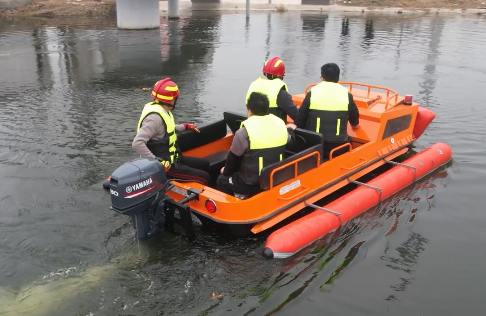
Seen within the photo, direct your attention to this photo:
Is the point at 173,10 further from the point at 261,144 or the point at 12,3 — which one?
the point at 261,144

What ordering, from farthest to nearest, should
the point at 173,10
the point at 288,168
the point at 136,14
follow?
the point at 173,10 → the point at 136,14 → the point at 288,168

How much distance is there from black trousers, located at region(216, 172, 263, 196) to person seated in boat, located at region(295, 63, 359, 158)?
5.20 feet

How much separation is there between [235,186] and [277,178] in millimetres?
554

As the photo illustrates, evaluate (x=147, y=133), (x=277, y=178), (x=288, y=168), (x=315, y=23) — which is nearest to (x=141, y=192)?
(x=147, y=133)

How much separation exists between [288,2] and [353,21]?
1110 centimetres

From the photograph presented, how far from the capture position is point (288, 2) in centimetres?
4044

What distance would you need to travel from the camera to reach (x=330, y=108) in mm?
6723

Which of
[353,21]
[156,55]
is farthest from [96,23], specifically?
[353,21]

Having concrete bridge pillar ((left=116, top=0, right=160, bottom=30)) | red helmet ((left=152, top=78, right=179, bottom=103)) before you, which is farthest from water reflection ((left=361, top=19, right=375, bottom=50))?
red helmet ((left=152, top=78, right=179, bottom=103))

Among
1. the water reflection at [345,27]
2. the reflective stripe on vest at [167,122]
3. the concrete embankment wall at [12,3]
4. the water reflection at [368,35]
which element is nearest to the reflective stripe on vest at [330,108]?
the reflective stripe on vest at [167,122]

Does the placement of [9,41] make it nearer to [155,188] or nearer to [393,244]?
[155,188]

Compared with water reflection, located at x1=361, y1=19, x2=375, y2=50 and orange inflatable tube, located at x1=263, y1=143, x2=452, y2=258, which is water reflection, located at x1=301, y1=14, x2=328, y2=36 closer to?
water reflection, located at x1=361, y1=19, x2=375, y2=50

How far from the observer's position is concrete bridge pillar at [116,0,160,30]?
80.6 feet

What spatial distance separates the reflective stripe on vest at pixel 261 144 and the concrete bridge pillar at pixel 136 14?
20.9 m
